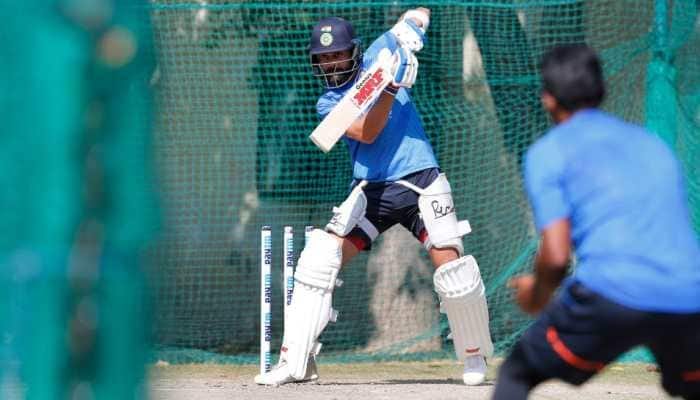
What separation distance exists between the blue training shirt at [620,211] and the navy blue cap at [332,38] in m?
3.32

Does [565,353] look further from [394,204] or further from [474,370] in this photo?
[474,370]

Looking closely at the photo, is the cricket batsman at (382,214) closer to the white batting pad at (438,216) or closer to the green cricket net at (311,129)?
the white batting pad at (438,216)

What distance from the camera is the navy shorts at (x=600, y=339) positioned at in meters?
3.68

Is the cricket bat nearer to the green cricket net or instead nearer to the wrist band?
the wrist band

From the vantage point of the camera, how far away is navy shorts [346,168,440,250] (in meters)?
7.16

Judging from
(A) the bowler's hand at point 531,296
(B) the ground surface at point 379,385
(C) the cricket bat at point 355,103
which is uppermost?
(C) the cricket bat at point 355,103

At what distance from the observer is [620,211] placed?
3.67 meters

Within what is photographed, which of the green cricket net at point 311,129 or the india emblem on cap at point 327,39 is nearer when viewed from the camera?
the india emblem on cap at point 327,39

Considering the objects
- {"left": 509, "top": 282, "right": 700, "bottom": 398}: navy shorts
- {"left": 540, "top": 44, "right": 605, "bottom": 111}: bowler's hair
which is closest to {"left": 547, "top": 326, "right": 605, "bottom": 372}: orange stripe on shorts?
{"left": 509, "top": 282, "right": 700, "bottom": 398}: navy shorts

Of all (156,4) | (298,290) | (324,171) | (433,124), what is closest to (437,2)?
(433,124)

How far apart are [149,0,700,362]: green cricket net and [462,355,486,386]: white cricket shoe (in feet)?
6.69

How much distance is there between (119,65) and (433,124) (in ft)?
24.1

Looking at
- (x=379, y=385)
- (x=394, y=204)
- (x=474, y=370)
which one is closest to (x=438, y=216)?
(x=394, y=204)

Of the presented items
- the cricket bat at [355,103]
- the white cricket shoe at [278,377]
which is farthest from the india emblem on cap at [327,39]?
the white cricket shoe at [278,377]
